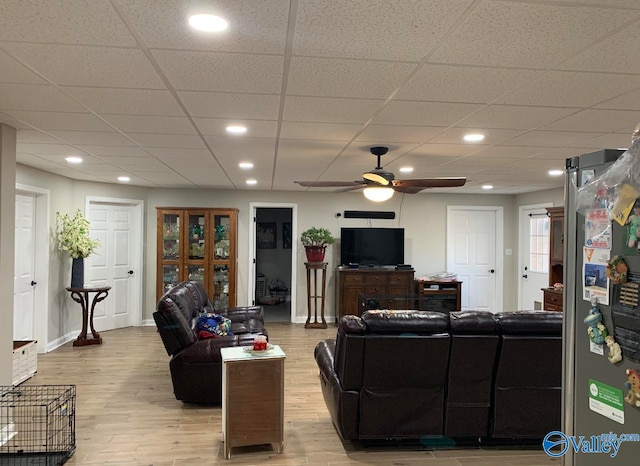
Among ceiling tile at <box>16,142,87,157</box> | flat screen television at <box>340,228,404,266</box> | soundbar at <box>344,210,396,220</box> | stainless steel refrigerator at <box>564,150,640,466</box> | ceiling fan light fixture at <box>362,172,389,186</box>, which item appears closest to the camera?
stainless steel refrigerator at <box>564,150,640,466</box>

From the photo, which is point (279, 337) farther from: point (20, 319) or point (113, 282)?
point (20, 319)

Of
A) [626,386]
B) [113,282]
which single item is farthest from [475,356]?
[113,282]

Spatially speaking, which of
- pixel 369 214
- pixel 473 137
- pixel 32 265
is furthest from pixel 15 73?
pixel 369 214

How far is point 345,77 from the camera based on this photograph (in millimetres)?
2227

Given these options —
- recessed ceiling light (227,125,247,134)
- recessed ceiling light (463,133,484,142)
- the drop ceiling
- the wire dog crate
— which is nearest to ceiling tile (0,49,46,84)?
the drop ceiling

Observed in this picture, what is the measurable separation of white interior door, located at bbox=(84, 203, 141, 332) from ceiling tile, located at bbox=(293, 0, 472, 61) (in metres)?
5.91

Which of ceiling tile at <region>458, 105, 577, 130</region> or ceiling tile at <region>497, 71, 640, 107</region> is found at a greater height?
ceiling tile at <region>458, 105, 577, 130</region>

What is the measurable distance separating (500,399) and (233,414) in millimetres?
1883

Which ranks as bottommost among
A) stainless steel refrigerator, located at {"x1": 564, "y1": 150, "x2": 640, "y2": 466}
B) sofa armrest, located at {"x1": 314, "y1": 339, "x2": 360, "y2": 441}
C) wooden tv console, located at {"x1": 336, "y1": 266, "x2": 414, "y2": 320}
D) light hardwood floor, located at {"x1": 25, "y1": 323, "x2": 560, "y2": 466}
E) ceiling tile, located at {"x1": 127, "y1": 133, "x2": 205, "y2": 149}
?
light hardwood floor, located at {"x1": 25, "y1": 323, "x2": 560, "y2": 466}

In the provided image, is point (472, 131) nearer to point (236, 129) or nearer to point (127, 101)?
point (236, 129)

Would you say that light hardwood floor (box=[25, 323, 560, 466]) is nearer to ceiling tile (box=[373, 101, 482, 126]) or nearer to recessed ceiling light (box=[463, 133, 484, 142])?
ceiling tile (box=[373, 101, 482, 126])

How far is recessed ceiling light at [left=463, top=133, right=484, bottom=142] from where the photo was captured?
3451 mm

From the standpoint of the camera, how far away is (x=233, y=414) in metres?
2.99

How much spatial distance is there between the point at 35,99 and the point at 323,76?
5.88 feet
